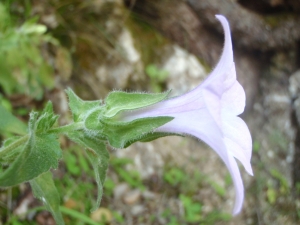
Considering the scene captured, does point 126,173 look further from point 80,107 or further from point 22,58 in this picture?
point 80,107

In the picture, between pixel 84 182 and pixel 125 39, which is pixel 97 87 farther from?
pixel 84 182

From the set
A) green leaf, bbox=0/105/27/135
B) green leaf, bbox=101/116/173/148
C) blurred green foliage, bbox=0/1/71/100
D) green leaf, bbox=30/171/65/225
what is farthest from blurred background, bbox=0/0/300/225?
green leaf, bbox=101/116/173/148

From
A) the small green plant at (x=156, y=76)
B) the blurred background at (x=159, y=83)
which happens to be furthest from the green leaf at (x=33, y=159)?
the small green plant at (x=156, y=76)

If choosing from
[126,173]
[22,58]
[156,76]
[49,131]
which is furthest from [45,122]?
[156,76]

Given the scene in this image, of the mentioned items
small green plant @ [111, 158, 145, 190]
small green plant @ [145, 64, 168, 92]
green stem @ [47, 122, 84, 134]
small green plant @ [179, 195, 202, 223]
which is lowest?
small green plant @ [179, 195, 202, 223]

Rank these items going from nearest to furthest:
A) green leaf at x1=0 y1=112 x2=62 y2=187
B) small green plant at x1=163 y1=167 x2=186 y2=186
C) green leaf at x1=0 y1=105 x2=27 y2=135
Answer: green leaf at x1=0 y1=112 x2=62 y2=187 → green leaf at x1=0 y1=105 x2=27 y2=135 → small green plant at x1=163 y1=167 x2=186 y2=186

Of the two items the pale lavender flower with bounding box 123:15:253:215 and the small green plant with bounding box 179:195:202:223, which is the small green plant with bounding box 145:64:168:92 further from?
the pale lavender flower with bounding box 123:15:253:215

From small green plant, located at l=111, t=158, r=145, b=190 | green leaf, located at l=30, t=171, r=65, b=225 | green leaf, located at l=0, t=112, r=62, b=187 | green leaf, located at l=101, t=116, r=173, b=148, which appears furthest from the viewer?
small green plant, located at l=111, t=158, r=145, b=190
